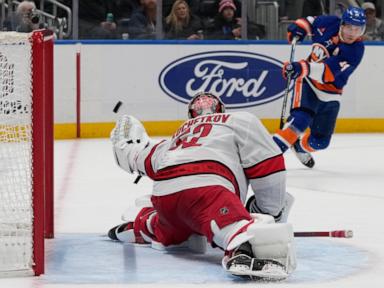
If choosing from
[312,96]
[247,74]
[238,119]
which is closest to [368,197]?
[312,96]

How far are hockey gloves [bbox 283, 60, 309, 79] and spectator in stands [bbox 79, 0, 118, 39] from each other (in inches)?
103

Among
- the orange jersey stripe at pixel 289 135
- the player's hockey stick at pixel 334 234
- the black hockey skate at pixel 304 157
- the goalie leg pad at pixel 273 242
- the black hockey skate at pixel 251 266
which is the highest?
the goalie leg pad at pixel 273 242

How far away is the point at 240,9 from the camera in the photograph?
380 inches

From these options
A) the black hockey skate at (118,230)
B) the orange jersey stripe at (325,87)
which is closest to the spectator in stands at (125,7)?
the orange jersey stripe at (325,87)

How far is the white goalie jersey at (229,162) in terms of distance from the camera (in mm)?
3814

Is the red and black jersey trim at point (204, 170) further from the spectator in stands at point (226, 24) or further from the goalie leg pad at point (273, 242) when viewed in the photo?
the spectator in stands at point (226, 24)

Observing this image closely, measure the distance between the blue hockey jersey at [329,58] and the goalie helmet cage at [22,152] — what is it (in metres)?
3.38

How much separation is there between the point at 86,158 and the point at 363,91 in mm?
3013

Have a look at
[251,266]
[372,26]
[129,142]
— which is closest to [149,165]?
[129,142]

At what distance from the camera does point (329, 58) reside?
23.7ft

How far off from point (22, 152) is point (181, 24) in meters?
5.75

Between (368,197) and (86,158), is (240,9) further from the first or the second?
(368,197)

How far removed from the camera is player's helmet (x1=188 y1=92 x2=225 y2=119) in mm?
4094

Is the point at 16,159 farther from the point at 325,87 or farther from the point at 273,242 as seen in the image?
the point at 325,87
